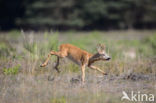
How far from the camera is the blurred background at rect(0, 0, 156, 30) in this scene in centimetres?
4353

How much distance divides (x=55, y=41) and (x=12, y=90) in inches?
155

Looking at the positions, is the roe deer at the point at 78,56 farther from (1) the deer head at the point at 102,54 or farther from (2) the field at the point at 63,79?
(2) the field at the point at 63,79

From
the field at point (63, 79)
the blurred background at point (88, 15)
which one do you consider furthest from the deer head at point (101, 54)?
the blurred background at point (88, 15)

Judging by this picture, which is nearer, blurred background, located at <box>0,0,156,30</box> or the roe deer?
the roe deer

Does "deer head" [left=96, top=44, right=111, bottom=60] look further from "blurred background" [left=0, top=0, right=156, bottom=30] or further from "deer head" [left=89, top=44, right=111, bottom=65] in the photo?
"blurred background" [left=0, top=0, right=156, bottom=30]

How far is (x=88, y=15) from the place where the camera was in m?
45.4

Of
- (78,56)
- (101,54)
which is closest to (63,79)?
(78,56)

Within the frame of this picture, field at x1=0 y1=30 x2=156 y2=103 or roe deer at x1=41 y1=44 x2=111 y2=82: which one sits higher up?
roe deer at x1=41 y1=44 x2=111 y2=82

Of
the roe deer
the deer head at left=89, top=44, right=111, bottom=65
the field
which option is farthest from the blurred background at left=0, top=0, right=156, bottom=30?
the deer head at left=89, top=44, right=111, bottom=65

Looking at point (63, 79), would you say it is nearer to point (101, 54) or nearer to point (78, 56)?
point (78, 56)

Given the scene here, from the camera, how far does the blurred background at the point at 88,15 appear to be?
43.5 meters

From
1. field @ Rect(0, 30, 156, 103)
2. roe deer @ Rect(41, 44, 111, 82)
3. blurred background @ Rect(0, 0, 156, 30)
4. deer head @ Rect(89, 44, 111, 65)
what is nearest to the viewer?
A: field @ Rect(0, 30, 156, 103)

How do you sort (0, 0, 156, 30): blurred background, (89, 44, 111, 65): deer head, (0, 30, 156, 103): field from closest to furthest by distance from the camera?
(0, 30, 156, 103): field, (89, 44, 111, 65): deer head, (0, 0, 156, 30): blurred background

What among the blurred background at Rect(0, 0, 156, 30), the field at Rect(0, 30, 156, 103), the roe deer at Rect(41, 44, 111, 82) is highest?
the blurred background at Rect(0, 0, 156, 30)
